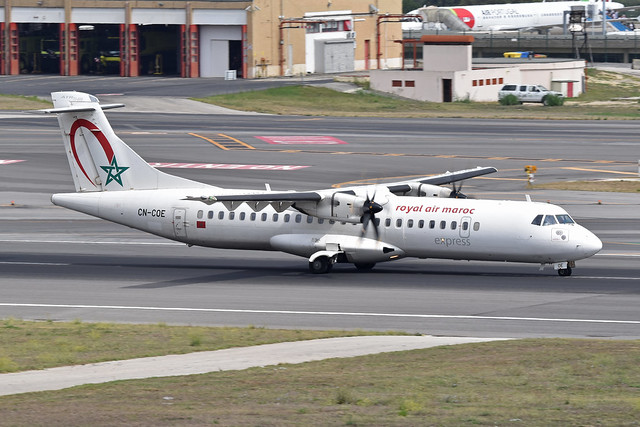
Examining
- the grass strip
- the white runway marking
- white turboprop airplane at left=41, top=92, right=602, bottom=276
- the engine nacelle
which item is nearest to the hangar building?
the grass strip

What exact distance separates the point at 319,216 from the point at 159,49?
293ft

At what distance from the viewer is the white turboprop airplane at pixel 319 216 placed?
3253 cm

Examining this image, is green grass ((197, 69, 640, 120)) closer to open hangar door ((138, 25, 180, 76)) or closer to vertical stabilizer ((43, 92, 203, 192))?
open hangar door ((138, 25, 180, 76))

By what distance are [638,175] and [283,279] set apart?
28.8 m

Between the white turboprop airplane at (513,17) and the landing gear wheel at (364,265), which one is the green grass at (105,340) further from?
the white turboprop airplane at (513,17)

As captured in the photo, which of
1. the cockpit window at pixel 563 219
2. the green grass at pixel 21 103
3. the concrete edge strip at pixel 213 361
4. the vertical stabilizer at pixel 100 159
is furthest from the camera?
the green grass at pixel 21 103

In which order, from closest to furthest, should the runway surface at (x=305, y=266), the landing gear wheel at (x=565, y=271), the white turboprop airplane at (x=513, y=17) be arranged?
the runway surface at (x=305, y=266) < the landing gear wheel at (x=565, y=271) < the white turboprop airplane at (x=513, y=17)

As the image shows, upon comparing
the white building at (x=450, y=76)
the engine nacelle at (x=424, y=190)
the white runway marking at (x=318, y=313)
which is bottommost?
the white runway marking at (x=318, y=313)

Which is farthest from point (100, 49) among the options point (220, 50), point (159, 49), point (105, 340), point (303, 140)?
point (105, 340)

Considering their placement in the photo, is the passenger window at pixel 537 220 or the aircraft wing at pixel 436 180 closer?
the passenger window at pixel 537 220

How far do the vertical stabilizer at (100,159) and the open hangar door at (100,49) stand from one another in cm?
8127

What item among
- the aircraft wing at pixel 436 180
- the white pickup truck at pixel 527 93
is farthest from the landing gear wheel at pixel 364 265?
the white pickup truck at pixel 527 93

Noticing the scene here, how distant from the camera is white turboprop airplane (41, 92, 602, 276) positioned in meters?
32.5

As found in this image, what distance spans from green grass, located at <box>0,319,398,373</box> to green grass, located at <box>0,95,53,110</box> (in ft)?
203
